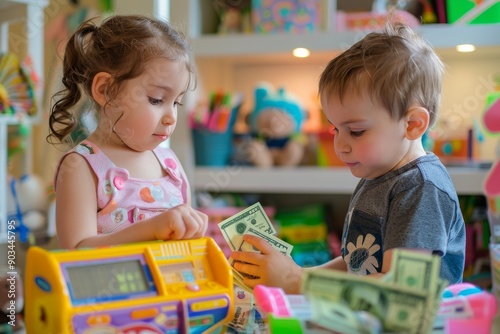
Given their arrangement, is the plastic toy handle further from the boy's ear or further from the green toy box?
the green toy box

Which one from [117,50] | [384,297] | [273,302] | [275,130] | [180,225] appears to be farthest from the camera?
[275,130]

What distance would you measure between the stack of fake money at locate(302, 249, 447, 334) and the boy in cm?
25

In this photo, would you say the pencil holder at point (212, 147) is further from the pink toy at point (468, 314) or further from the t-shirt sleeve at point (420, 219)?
the pink toy at point (468, 314)

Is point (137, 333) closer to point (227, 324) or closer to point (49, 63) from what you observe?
point (227, 324)

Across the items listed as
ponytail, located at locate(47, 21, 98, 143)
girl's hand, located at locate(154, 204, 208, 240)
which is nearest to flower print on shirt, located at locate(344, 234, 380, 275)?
A: girl's hand, located at locate(154, 204, 208, 240)

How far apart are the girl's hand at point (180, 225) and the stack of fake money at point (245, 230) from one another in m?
0.05

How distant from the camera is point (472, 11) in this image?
2008 mm

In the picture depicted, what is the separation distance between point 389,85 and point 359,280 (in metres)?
0.38

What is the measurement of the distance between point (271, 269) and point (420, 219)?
0.64ft

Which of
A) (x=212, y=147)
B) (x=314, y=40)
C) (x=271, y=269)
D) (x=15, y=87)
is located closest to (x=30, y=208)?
(x=15, y=87)

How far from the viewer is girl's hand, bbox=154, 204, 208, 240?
29.0 inches

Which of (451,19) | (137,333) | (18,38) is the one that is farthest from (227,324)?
(18,38)

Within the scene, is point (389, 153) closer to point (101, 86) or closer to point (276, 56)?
point (101, 86)

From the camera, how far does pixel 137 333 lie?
59cm
